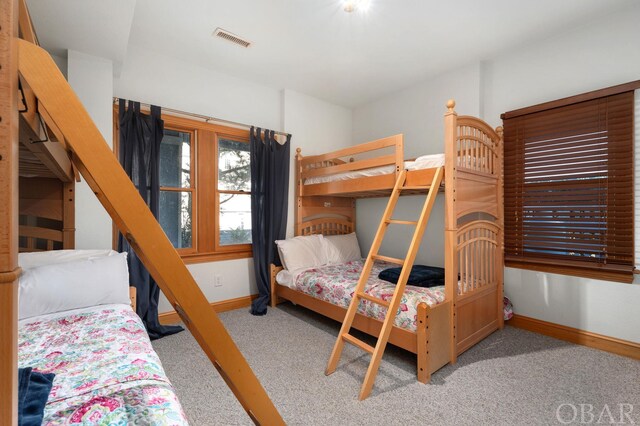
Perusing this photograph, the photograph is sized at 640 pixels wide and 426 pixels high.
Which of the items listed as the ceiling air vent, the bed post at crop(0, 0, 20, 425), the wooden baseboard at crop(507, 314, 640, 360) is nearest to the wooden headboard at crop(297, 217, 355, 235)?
the ceiling air vent

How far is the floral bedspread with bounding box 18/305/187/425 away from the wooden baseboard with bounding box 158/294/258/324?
50.9 inches

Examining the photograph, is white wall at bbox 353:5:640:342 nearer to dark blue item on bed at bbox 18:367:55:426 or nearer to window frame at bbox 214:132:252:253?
window frame at bbox 214:132:252:253

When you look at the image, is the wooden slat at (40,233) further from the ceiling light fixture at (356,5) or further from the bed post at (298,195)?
the ceiling light fixture at (356,5)

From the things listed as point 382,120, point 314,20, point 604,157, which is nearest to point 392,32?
point 314,20

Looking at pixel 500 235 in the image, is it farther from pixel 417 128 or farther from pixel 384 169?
pixel 417 128

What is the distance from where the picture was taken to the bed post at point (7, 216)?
1.45 feet

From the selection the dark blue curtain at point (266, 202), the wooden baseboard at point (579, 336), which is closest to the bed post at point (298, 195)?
the dark blue curtain at point (266, 202)

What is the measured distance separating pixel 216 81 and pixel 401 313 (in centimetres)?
298

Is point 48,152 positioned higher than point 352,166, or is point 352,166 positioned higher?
point 352,166

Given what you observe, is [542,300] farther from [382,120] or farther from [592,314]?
[382,120]

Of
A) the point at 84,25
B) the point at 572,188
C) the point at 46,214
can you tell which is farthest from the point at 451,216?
the point at 46,214

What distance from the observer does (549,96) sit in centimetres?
262

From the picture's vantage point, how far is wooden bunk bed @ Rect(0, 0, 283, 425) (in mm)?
448

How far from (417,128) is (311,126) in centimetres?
137
